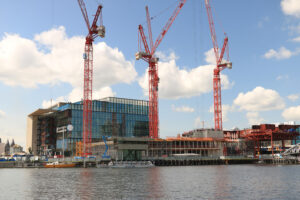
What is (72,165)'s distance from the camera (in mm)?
138000

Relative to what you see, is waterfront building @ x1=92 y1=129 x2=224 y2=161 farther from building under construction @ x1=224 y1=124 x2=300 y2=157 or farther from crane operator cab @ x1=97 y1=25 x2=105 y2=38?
crane operator cab @ x1=97 y1=25 x2=105 y2=38

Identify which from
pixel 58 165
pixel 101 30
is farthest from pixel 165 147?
pixel 101 30

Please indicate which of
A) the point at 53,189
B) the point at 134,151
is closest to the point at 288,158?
the point at 134,151

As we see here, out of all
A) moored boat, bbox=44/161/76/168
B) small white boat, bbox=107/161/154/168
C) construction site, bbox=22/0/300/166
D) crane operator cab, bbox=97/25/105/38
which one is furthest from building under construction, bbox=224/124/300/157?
crane operator cab, bbox=97/25/105/38

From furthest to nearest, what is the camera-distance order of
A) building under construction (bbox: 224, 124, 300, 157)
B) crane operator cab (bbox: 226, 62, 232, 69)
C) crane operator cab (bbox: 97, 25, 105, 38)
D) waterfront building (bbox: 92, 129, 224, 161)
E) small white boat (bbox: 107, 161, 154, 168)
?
1. crane operator cab (bbox: 226, 62, 232, 69)
2. building under construction (bbox: 224, 124, 300, 157)
3. crane operator cab (bbox: 97, 25, 105, 38)
4. waterfront building (bbox: 92, 129, 224, 161)
5. small white boat (bbox: 107, 161, 154, 168)

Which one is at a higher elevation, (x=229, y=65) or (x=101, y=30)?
(x=101, y=30)

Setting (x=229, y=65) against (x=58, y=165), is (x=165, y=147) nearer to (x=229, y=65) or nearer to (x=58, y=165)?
(x=58, y=165)

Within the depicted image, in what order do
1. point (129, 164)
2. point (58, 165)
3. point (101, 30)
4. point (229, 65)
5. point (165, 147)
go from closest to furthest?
point (129, 164), point (58, 165), point (101, 30), point (165, 147), point (229, 65)

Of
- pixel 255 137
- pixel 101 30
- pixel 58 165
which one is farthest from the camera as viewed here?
pixel 255 137

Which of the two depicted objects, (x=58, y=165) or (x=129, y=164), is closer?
(x=129, y=164)

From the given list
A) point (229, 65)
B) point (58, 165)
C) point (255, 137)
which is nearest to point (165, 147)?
point (255, 137)

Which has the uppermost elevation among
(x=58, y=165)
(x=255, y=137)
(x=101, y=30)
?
(x=101, y=30)

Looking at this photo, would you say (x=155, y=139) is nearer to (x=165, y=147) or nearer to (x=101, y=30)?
(x=165, y=147)

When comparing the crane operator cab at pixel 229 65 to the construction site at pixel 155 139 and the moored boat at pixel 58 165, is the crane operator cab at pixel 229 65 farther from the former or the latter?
the moored boat at pixel 58 165
